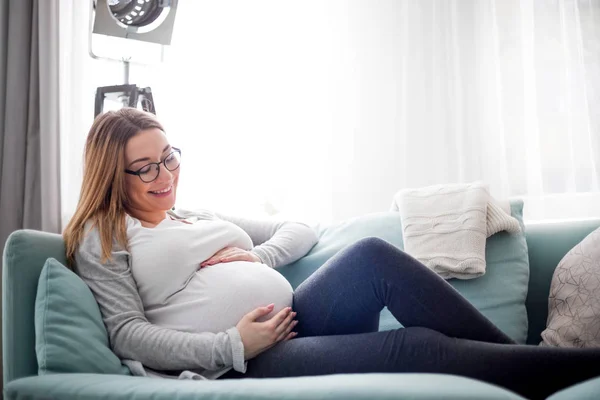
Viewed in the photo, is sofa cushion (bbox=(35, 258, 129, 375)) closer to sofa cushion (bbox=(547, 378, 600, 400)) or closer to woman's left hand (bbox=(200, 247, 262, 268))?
woman's left hand (bbox=(200, 247, 262, 268))

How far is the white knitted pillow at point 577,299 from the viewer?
1.56 m

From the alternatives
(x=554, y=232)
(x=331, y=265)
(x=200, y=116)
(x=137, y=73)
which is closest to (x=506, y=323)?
(x=554, y=232)

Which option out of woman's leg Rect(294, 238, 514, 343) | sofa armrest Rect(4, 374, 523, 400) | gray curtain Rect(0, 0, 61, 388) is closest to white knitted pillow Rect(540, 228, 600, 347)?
woman's leg Rect(294, 238, 514, 343)

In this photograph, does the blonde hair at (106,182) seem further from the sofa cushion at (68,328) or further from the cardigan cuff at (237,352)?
the cardigan cuff at (237,352)

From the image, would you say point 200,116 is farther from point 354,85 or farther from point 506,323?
point 506,323

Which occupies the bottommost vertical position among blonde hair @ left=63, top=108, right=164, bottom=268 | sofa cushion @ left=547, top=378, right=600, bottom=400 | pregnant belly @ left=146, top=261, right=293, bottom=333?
sofa cushion @ left=547, top=378, right=600, bottom=400

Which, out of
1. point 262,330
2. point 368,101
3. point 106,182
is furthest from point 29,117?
point 262,330

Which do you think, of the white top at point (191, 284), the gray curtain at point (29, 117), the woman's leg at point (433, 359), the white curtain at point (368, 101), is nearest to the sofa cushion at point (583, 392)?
the woman's leg at point (433, 359)

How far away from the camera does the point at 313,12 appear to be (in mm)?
3031

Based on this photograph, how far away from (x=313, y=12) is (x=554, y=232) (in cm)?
169

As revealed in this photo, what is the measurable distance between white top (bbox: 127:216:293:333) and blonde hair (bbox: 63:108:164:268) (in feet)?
0.19

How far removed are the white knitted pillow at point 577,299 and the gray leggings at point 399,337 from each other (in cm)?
36

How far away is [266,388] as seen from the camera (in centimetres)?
94

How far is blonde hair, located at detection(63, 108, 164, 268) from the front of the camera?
1.52 m
